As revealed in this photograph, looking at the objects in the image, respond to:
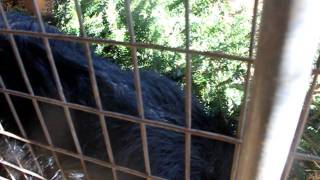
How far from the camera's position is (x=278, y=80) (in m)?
0.47

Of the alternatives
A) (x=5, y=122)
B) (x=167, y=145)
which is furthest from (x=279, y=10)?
(x=5, y=122)

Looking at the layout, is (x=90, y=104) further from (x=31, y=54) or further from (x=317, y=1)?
(x=317, y=1)

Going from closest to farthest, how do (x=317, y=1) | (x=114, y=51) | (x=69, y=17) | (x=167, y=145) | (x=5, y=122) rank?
1. (x=317, y=1)
2. (x=167, y=145)
3. (x=5, y=122)
4. (x=114, y=51)
5. (x=69, y=17)

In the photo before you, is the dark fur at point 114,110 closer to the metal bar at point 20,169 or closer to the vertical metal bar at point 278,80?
the metal bar at point 20,169

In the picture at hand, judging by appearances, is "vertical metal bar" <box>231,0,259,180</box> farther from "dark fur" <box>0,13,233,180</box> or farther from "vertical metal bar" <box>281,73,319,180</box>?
"dark fur" <box>0,13,233,180</box>

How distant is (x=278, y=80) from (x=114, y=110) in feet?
2.24

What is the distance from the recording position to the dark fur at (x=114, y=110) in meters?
1.01

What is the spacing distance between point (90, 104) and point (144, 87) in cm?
20

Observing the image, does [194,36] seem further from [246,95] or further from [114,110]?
[246,95]

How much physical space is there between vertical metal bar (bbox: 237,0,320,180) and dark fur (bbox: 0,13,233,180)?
0.42m

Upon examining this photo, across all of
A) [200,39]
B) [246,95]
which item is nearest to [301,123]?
[246,95]

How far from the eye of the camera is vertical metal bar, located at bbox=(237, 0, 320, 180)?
1.35 feet

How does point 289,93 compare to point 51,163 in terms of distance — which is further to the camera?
point 51,163

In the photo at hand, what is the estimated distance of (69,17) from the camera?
1.57 meters
